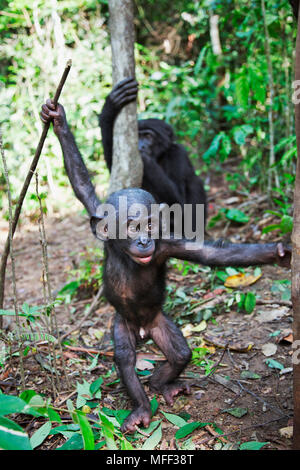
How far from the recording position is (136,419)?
2.74m

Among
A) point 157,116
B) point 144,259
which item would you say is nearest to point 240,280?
point 144,259

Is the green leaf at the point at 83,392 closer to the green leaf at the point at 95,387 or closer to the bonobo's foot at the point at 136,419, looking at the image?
the green leaf at the point at 95,387

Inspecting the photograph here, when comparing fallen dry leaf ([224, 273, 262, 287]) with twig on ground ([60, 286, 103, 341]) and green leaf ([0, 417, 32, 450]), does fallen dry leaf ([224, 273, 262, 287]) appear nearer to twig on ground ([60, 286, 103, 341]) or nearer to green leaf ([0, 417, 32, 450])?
twig on ground ([60, 286, 103, 341])

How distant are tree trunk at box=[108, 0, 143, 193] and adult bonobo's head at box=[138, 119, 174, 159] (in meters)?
1.21

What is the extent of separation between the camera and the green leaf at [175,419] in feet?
8.84

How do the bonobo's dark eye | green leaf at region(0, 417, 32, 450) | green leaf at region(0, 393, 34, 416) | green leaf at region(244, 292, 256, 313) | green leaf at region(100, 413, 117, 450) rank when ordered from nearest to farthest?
green leaf at region(0, 417, 32, 450), green leaf at region(0, 393, 34, 416), green leaf at region(100, 413, 117, 450), the bonobo's dark eye, green leaf at region(244, 292, 256, 313)

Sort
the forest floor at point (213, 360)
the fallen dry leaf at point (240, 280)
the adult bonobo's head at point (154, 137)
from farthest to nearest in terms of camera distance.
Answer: the adult bonobo's head at point (154, 137), the fallen dry leaf at point (240, 280), the forest floor at point (213, 360)

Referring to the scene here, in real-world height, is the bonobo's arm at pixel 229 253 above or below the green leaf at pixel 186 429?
above

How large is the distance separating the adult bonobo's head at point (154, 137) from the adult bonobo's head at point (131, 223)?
237 cm

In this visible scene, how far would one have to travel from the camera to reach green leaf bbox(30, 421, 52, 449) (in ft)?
7.86

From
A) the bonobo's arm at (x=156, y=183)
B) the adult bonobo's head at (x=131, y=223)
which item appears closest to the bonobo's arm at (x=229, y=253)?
the adult bonobo's head at (x=131, y=223)

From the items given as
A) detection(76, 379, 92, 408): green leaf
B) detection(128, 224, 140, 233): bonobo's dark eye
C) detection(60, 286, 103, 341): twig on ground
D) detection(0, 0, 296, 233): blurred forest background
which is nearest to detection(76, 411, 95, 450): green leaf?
detection(76, 379, 92, 408): green leaf

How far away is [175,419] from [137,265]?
3.47ft

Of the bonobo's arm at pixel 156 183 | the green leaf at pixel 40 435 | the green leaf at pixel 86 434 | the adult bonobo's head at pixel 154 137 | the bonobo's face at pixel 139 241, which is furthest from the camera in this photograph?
the adult bonobo's head at pixel 154 137
